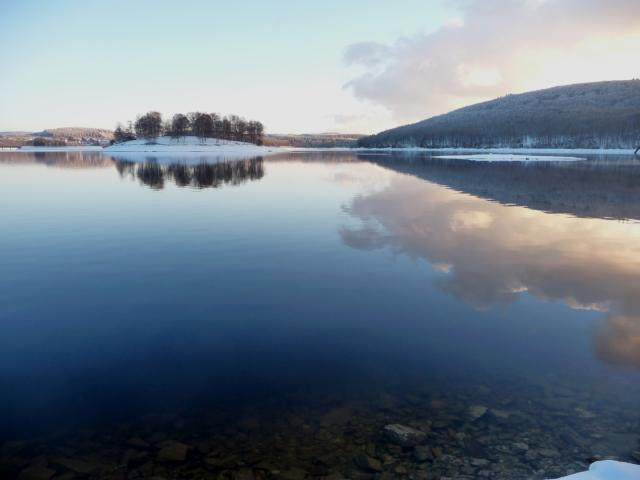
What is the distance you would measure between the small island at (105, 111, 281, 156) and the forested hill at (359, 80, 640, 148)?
69.3 metres

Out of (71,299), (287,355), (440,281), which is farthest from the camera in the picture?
(440,281)

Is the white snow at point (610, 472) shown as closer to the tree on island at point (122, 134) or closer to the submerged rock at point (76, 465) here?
the submerged rock at point (76, 465)

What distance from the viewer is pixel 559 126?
145500 mm

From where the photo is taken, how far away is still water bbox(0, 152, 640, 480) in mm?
4961

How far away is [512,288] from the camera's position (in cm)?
996

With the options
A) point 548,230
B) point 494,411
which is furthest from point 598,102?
point 494,411

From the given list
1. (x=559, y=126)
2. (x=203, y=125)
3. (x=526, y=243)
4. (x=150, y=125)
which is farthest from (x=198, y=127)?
(x=526, y=243)

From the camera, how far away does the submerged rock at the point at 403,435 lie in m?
5.07

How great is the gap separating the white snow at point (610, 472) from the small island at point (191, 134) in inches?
5164

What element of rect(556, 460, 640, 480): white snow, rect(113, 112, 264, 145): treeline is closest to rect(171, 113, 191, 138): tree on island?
rect(113, 112, 264, 145): treeline

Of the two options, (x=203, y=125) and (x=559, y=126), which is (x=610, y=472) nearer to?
(x=203, y=125)

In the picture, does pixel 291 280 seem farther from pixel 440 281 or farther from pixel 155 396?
pixel 155 396

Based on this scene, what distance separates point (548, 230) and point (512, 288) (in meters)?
7.61

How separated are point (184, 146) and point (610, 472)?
14066cm
